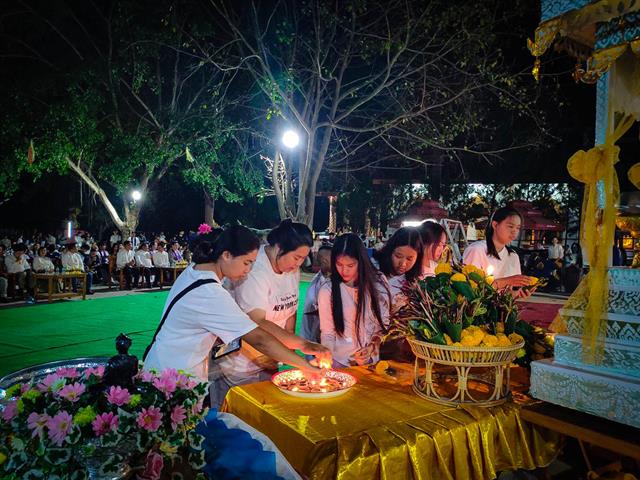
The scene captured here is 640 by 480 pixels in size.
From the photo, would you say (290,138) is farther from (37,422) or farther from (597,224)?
(37,422)

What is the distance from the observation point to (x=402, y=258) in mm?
3783

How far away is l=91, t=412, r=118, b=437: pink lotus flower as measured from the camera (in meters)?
1.17

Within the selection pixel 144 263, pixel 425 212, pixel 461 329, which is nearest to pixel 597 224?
pixel 461 329

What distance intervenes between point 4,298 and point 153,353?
36.3ft

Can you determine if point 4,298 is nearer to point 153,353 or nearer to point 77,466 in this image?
point 153,353

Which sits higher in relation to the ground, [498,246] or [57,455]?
[498,246]

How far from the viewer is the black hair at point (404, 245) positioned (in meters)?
3.76

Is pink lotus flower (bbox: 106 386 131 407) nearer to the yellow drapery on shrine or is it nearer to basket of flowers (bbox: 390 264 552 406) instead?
basket of flowers (bbox: 390 264 552 406)

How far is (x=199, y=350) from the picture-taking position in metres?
2.51

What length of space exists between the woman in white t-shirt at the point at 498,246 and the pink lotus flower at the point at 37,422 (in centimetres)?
347

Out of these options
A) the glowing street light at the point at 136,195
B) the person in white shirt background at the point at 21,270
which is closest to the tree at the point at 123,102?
the glowing street light at the point at 136,195

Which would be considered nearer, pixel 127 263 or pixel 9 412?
pixel 9 412

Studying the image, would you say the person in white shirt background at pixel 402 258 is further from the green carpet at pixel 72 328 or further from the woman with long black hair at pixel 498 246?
the green carpet at pixel 72 328

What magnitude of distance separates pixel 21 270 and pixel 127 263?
9.41 feet
